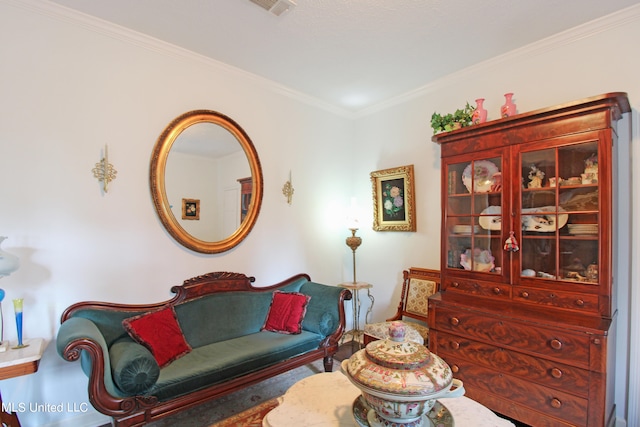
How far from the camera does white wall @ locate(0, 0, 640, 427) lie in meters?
1.98

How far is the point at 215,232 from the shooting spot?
280 centimetres

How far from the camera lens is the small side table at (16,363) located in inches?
61.7

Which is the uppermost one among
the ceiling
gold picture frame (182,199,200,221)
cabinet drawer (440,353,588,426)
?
the ceiling

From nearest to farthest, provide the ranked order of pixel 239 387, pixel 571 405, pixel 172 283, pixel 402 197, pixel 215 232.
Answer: pixel 571 405 → pixel 239 387 → pixel 172 283 → pixel 215 232 → pixel 402 197

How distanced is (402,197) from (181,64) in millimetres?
2468

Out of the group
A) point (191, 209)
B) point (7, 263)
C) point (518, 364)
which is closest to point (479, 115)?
point (518, 364)

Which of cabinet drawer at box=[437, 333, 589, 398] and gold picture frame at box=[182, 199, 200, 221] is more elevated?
gold picture frame at box=[182, 199, 200, 221]

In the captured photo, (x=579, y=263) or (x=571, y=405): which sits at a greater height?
(x=579, y=263)

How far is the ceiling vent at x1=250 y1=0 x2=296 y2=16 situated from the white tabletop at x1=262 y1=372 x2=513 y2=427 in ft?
7.50

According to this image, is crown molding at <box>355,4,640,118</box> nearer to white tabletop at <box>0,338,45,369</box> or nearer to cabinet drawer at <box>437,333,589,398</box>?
cabinet drawer at <box>437,333,589,398</box>

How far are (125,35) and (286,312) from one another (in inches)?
100

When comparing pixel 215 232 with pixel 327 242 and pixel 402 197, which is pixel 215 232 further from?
pixel 402 197

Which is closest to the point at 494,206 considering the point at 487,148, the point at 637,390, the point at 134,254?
the point at 487,148

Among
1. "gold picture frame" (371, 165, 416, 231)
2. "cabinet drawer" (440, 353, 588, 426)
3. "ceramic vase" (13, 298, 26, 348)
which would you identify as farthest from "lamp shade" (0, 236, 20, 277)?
"gold picture frame" (371, 165, 416, 231)
